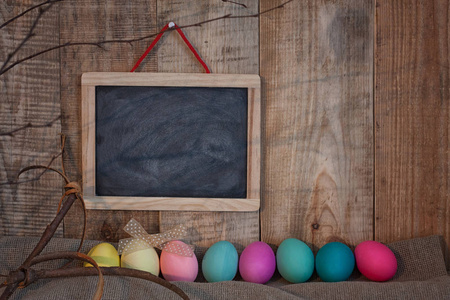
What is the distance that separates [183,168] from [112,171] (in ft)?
0.70

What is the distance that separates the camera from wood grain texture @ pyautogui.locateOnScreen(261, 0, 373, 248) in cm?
118

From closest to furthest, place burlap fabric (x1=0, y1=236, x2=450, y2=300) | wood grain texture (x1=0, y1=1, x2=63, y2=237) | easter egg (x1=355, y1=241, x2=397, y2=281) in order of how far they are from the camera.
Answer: burlap fabric (x1=0, y1=236, x2=450, y2=300) → easter egg (x1=355, y1=241, x2=397, y2=281) → wood grain texture (x1=0, y1=1, x2=63, y2=237)

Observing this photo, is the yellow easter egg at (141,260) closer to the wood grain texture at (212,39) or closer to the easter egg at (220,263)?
the easter egg at (220,263)

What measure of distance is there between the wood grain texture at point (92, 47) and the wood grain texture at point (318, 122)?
363 mm

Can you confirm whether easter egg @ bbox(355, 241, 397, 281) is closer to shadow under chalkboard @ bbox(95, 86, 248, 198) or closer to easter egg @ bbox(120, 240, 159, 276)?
shadow under chalkboard @ bbox(95, 86, 248, 198)

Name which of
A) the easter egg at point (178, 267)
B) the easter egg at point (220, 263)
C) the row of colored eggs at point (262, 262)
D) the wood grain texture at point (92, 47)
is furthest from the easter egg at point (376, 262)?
the wood grain texture at point (92, 47)

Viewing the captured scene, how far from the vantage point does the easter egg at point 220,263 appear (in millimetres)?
1092

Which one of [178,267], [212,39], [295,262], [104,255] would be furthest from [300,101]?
[104,255]

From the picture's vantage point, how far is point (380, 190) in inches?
47.4

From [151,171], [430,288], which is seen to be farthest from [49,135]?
[430,288]

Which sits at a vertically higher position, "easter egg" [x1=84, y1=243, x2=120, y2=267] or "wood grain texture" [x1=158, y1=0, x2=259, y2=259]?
"wood grain texture" [x1=158, y1=0, x2=259, y2=259]

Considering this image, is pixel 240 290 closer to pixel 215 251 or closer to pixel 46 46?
pixel 215 251

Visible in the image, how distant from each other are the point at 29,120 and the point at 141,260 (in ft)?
1.80

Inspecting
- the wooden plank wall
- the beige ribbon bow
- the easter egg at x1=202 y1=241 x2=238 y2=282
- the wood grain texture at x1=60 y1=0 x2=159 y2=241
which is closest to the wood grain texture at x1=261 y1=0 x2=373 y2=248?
the wooden plank wall
